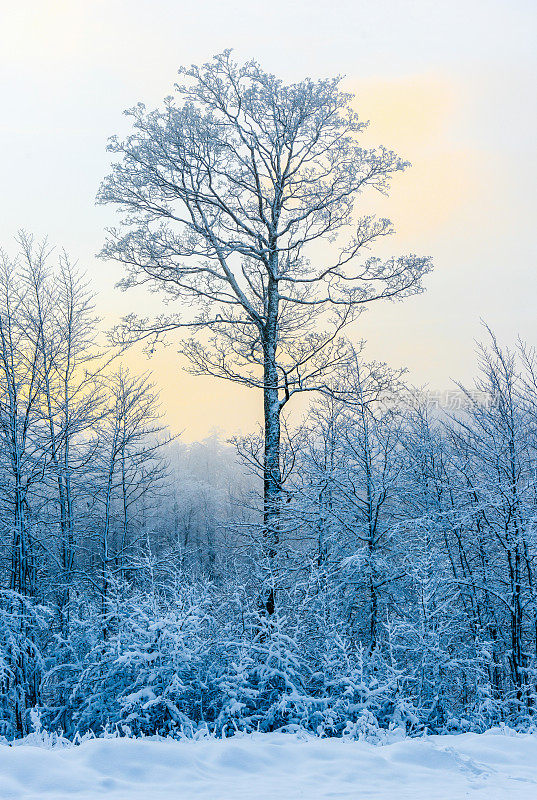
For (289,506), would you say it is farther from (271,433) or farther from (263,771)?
(263,771)

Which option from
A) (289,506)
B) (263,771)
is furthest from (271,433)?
(263,771)

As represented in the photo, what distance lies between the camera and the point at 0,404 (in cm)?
987

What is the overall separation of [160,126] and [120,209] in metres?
1.75

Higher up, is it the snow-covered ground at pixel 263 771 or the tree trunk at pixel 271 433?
the tree trunk at pixel 271 433

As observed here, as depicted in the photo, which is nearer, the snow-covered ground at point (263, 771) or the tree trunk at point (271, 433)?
the snow-covered ground at point (263, 771)

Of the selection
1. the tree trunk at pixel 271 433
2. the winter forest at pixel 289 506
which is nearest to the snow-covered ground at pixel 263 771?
the winter forest at pixel 289 506

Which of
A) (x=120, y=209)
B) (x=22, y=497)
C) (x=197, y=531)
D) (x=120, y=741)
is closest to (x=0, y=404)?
(x=22, y=497)

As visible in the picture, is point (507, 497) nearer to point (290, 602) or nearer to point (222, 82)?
point (290, 602)

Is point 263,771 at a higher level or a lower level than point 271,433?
lower

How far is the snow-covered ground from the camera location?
13.0 feet

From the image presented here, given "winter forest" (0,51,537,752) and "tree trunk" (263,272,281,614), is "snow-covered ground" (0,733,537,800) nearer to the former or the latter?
"winter forest" (0,51,537,752)

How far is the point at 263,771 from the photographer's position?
4.50 metres

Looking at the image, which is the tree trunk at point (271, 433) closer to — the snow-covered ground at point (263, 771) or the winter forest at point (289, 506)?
the winter forest at point (289, 506)

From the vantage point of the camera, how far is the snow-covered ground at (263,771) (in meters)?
3.97
